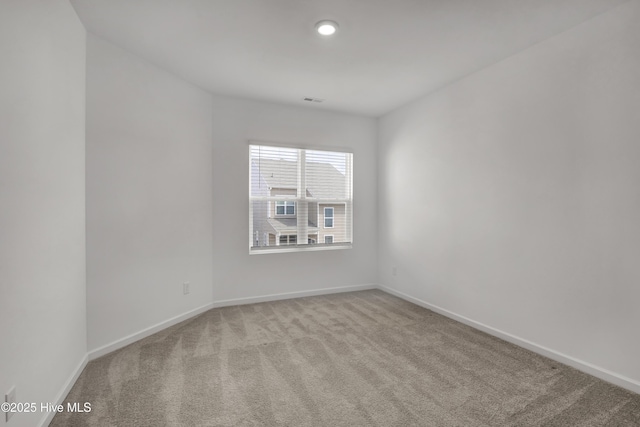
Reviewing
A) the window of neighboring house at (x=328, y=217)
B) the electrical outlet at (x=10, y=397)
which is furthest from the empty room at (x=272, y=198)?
the window of neighboring house at (x=328, y=217)

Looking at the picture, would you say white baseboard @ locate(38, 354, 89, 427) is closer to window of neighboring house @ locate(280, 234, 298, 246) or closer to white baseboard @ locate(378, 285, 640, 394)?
window of neighboring house @ locate(280, 234, 298, 246)

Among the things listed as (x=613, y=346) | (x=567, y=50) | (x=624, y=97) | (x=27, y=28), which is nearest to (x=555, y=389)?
(x=613, y=346)

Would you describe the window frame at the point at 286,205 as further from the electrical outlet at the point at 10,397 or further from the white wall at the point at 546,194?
the electrical outlet at the point at 10,397

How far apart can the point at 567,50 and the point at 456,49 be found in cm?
83

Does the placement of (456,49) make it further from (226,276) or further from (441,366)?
(226,276)

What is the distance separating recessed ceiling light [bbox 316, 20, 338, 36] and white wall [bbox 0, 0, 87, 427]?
1747 mm

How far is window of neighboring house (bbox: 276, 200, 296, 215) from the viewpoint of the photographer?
4227 mm

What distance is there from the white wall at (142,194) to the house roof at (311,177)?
2.64ft

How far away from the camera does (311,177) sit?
14.4 feet

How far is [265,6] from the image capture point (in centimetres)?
211

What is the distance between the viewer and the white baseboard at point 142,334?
2527 mm

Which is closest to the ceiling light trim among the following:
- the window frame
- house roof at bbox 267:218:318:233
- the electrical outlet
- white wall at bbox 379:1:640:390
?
white wall at bbox 379:1:640:390

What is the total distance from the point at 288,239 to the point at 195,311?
151 cm

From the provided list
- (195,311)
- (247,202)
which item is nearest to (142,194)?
(247,202)
